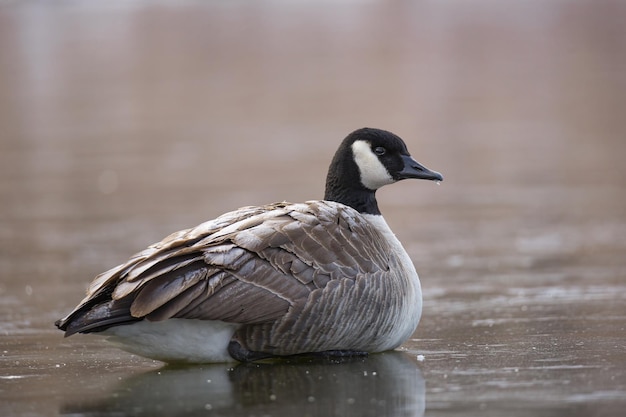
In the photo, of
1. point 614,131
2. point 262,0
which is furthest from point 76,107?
point 262,0

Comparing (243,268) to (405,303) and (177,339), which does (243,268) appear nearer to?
(177,339)

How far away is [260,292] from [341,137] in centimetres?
1055

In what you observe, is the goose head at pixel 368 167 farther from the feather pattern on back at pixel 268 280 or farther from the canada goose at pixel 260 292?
the feather pattern on back at pixel 268 280

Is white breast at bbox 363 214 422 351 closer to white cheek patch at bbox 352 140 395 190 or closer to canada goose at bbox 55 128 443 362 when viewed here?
canada goose at bbox 55 128 443 362

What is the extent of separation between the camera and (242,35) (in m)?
32.1

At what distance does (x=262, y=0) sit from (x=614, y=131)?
3081cm

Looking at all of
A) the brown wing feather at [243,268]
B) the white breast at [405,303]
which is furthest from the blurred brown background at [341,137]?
the brown wing feather at [243,268]

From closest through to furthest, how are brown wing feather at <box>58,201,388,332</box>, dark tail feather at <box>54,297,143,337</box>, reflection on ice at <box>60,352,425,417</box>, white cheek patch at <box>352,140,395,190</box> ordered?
reflection on ice at <box>60,352,425,417</box>
dark tail feather at <box>54,297,143,337</box>
brown wing feather at <box>58,201,388,332</box>
white cheek patch at <box>352,140,395,190</box>

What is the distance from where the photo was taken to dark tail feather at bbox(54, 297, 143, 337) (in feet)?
17.3

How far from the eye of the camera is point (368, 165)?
6.77 metres

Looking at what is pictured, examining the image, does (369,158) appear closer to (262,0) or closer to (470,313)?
(470,313)

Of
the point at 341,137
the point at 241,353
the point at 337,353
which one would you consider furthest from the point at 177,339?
the point at 341,137

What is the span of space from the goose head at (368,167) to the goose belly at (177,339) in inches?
57.6

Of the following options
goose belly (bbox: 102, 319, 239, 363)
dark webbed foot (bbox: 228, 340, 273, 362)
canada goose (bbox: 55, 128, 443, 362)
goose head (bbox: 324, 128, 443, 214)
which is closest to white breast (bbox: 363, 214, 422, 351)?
canada goose (bbox: 55, 128, 443, 362)
